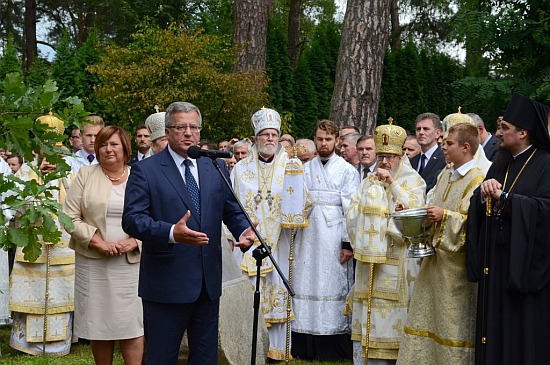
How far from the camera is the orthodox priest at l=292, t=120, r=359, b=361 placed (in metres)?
9.04

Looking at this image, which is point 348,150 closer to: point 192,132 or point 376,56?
point 376,56

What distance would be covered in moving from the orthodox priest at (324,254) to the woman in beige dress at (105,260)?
237cm

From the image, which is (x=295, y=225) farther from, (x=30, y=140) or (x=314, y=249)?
(x=30, y=140)

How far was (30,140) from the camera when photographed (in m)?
3.77

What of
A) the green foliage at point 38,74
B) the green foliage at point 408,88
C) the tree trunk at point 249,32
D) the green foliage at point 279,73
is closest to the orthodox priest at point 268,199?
the tree trunk at point 249,32

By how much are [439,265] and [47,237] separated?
12.5 feet

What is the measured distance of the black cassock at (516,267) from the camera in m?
6.20

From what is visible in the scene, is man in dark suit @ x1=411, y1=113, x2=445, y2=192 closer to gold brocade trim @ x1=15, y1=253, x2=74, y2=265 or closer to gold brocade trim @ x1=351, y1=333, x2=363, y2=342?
gold brocade trim @ x1=351, y1=333, x2=363, y2=342

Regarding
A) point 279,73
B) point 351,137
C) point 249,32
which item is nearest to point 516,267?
point 351,137

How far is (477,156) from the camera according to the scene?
7.50 meters

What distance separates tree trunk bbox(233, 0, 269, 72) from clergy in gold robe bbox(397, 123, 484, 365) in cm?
1002

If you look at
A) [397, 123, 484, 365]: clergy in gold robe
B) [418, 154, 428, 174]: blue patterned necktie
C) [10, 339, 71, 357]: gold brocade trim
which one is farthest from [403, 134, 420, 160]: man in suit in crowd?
[10, 339, 71, 357]: gold brocade trim

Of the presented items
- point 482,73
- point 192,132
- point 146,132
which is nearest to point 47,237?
point 192,132

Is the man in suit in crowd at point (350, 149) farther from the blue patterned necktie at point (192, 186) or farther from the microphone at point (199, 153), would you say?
the microphone at point (199, 153)
